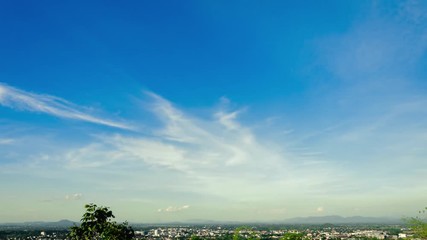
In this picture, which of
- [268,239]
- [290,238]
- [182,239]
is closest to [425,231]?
[290,238]

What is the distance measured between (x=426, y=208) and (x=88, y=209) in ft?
94.7

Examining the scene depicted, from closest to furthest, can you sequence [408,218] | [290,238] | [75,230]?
[75,230]
[408,218]
[290,238]

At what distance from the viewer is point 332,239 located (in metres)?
186

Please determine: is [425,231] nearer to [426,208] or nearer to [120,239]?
[426,208]

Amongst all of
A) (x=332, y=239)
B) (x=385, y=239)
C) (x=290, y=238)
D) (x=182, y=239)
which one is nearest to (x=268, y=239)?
(x=332, y=239)

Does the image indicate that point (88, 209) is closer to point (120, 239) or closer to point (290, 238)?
point (120, 239)

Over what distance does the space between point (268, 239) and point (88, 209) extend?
163 m

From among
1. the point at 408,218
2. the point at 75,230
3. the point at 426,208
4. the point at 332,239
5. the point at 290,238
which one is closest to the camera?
the point at 75,230

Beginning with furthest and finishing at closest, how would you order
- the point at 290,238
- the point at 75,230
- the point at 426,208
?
the point at 290,238 < the point at 426,208 < the point at 75,230

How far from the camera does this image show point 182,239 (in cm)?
19725

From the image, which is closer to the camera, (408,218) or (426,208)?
(426,208)

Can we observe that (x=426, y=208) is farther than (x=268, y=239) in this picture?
→ No

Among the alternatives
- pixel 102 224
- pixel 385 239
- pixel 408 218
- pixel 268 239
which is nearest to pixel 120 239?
pixel 102 224

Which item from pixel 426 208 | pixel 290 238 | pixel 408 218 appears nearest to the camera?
pixel 426 208
